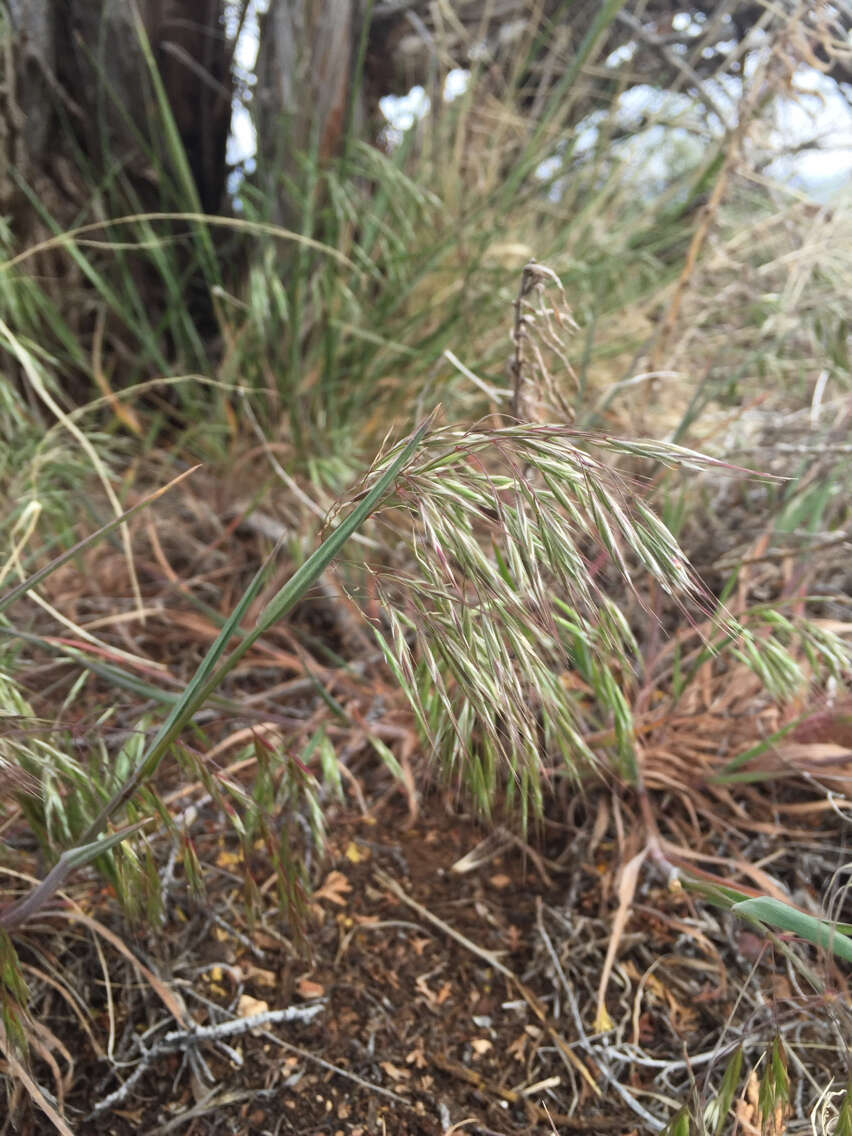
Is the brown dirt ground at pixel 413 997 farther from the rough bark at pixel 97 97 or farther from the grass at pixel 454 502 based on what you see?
the rough bark at pixel 97 97

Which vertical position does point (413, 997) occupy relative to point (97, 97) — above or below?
below

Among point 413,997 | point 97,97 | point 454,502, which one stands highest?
point 97,97

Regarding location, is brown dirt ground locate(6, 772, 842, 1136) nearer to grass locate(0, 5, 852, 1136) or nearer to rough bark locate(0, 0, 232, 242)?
grass locate(0, 5, 852, 1136)

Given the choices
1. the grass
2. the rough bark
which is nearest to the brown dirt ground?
the grass

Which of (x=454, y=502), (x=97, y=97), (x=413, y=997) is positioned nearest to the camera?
(x=454, y=502)

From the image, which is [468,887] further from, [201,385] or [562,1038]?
[201,385]

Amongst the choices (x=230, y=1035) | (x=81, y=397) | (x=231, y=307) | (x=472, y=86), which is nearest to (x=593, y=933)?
(x=230, y=1035)

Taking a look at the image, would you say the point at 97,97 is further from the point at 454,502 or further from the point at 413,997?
the point at 413,997

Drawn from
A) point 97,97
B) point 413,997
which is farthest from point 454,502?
point 97,97
